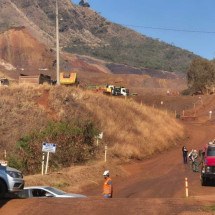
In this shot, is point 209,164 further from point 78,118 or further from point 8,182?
point 78,118

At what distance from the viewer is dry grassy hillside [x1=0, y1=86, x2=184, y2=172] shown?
3991 centimetres

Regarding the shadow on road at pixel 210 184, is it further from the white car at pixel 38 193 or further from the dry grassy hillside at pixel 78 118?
the white car at pixel 38 193

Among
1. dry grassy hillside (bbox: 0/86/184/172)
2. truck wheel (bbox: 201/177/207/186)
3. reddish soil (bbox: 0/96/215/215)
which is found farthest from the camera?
dry grassy hillside (bbox: 0/86/184/172)

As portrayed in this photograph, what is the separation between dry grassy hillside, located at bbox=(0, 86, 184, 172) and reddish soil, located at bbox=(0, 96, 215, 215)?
1.68 m

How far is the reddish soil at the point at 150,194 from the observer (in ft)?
51.7

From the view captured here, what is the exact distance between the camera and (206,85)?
104062mm

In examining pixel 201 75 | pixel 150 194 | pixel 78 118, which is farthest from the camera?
pixel 201 75

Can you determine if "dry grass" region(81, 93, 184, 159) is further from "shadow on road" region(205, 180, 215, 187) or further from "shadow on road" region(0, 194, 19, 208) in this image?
"shadow on road" region(0, 194, 19, 208)

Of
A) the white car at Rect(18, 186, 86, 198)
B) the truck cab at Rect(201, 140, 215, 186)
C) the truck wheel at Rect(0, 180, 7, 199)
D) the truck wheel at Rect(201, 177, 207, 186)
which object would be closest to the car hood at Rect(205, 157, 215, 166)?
the truck cab at Rect(201, 140, 215, 186)

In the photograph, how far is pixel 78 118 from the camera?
4091cm

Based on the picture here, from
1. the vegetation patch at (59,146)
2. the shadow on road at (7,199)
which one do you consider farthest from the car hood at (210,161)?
the shadow on road at (7,199)

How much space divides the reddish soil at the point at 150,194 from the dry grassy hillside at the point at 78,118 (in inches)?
66.2

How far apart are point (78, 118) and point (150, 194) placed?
14.8 m

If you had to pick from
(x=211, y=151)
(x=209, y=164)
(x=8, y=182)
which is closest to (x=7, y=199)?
(x=8, y=182)
